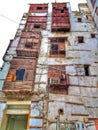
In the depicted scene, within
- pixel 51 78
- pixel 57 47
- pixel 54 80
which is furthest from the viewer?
pixel 57 47

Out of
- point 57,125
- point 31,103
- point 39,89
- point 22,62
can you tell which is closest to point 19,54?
point 22,62

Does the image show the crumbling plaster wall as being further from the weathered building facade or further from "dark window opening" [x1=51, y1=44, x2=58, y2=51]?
"dark window opening" [x1=51, y1=44, x2=58, y2=51]

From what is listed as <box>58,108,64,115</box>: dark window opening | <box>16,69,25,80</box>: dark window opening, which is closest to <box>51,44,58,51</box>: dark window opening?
<box>16,69,25,80</box>: dark window opening

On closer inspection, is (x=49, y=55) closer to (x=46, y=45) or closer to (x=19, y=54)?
→ (x=46, y=45)

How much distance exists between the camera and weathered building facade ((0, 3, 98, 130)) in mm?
12547

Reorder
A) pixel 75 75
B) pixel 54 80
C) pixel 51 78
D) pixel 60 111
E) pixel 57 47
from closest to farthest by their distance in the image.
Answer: pixel 60 111 < pixel 54 80 < pixel 51 78 < pixel 75 75 < pixel 57 47

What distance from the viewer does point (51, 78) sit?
1486 cm

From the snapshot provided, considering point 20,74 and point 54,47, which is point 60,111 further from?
point 54,47

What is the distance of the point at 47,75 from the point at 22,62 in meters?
2.59

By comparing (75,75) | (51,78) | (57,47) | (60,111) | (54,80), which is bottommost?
(60,111)

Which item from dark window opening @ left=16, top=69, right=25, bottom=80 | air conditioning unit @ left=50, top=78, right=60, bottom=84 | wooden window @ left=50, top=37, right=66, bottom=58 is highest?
wooden window @ left=50, top=37, right=66, bottom=58

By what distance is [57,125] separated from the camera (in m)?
11.9

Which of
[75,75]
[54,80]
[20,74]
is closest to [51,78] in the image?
[54,80]

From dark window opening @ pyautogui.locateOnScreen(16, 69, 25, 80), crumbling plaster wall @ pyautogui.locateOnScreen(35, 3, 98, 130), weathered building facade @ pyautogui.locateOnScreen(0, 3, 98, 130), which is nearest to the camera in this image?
weathered building facade @ pyautogui.locateOnScreen(0, 3, 98, 130)
